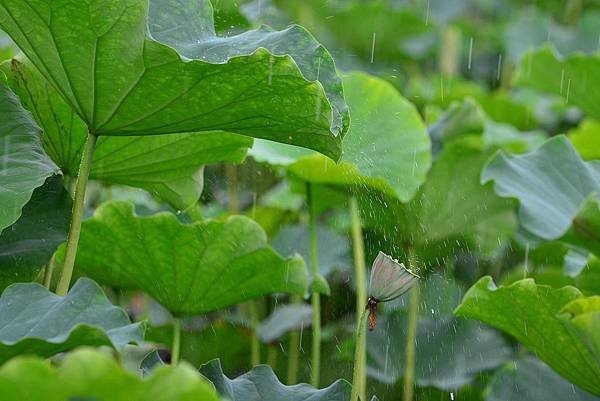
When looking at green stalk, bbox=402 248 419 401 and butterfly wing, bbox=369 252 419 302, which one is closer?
butterfly wing, bbox=369 252 419 302

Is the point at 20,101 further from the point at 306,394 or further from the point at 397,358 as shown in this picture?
the point at 397,358

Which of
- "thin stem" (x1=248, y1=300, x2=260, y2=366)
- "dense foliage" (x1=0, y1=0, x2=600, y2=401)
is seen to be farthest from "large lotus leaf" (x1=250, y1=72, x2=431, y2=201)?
"thin stem" (x1=248, y1=300, x2=260, y2=366)

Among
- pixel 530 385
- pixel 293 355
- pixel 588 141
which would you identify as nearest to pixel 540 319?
pixel 530 385

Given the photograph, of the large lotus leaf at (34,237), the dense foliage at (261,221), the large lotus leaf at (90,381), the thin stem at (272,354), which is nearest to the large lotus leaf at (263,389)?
the dense foliage at (261,221)

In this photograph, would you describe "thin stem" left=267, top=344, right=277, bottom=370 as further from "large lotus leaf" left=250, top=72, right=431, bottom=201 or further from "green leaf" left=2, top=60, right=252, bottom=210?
"green leaf" left=2, top=60, right=252, bottom=210

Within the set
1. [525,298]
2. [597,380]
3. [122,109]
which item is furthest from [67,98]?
[597,380]
